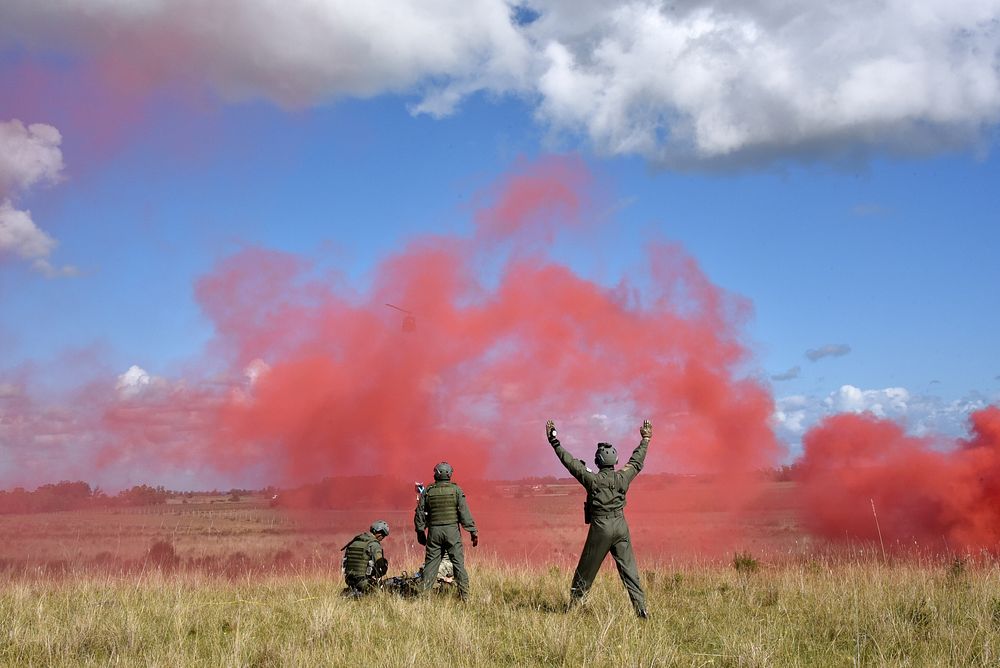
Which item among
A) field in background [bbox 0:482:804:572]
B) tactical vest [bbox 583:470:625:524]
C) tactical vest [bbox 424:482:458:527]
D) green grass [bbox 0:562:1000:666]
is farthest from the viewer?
field in background [bbox 0:482:804:572]

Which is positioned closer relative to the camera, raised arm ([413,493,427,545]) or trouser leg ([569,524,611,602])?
trouser leg ([569,524,611,602])

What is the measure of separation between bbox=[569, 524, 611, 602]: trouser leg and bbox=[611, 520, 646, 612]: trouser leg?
0.60 ft

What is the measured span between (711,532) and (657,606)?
150 ft

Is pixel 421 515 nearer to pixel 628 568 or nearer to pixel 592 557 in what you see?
pixel 592 557

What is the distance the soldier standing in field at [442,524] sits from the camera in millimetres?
14125

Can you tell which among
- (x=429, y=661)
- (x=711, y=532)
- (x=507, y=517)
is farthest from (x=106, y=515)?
(x=429, y=661)

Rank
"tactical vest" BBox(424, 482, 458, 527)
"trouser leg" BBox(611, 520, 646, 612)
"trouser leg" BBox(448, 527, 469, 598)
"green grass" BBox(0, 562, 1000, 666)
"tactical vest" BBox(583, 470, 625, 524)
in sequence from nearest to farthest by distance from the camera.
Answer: "green grass" BBox(0, 562, 1000, 666), "trouser leg" BBox(611, 520, 646, 612), "tactical vest" BBox(583, 470, 625, 524), "trouser leg" BBox(448, 527, 469, 598), "tactical vest" BBox(424, 482, 458, 527)

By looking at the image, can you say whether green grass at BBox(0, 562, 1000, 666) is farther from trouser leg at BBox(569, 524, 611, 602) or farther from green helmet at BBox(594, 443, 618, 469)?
green helmet at BBox(594, 443, 618, 469)

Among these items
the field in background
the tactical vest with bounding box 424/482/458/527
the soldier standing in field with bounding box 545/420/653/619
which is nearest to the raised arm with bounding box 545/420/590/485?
the soldier standing in field with bounding box 545/420/653/619

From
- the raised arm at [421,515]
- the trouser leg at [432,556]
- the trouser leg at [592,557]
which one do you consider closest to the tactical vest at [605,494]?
the trouser leg at [592,557]

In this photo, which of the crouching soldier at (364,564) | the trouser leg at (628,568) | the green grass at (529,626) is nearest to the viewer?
the green grass at (529,626)

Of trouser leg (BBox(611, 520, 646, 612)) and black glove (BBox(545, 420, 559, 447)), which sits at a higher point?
black glove (BBox(545, 420, 559, 447))

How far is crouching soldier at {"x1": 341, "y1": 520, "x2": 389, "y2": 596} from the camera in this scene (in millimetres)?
13711

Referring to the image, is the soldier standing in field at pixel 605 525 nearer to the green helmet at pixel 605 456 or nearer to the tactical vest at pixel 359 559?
the green helmet at pixel 605 456
